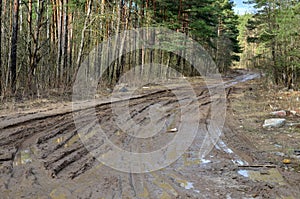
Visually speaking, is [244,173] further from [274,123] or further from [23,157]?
[274,123]

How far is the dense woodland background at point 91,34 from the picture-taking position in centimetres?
1254

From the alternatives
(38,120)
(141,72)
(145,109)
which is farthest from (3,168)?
(141,72)

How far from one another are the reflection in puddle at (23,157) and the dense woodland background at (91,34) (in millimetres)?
6674

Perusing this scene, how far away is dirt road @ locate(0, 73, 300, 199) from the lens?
Result: 3643 millimetres

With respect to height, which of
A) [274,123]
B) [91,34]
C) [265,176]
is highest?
[91,34]

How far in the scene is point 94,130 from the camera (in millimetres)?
6824

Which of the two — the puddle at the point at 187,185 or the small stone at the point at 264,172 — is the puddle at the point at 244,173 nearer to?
the small stone at the point at 264,172

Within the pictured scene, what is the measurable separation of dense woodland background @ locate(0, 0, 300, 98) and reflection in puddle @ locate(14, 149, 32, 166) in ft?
21.9

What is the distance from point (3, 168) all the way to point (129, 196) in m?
1.83

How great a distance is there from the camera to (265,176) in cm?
441

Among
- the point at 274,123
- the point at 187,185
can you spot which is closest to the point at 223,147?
the point at 187,185

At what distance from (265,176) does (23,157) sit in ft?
11.5

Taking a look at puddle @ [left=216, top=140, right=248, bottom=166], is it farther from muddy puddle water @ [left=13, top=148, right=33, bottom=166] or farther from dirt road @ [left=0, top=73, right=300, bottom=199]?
muddy puddle water @ [left=13, top=148, right=33, bottom=166]

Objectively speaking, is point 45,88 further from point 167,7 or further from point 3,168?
point 167,7
